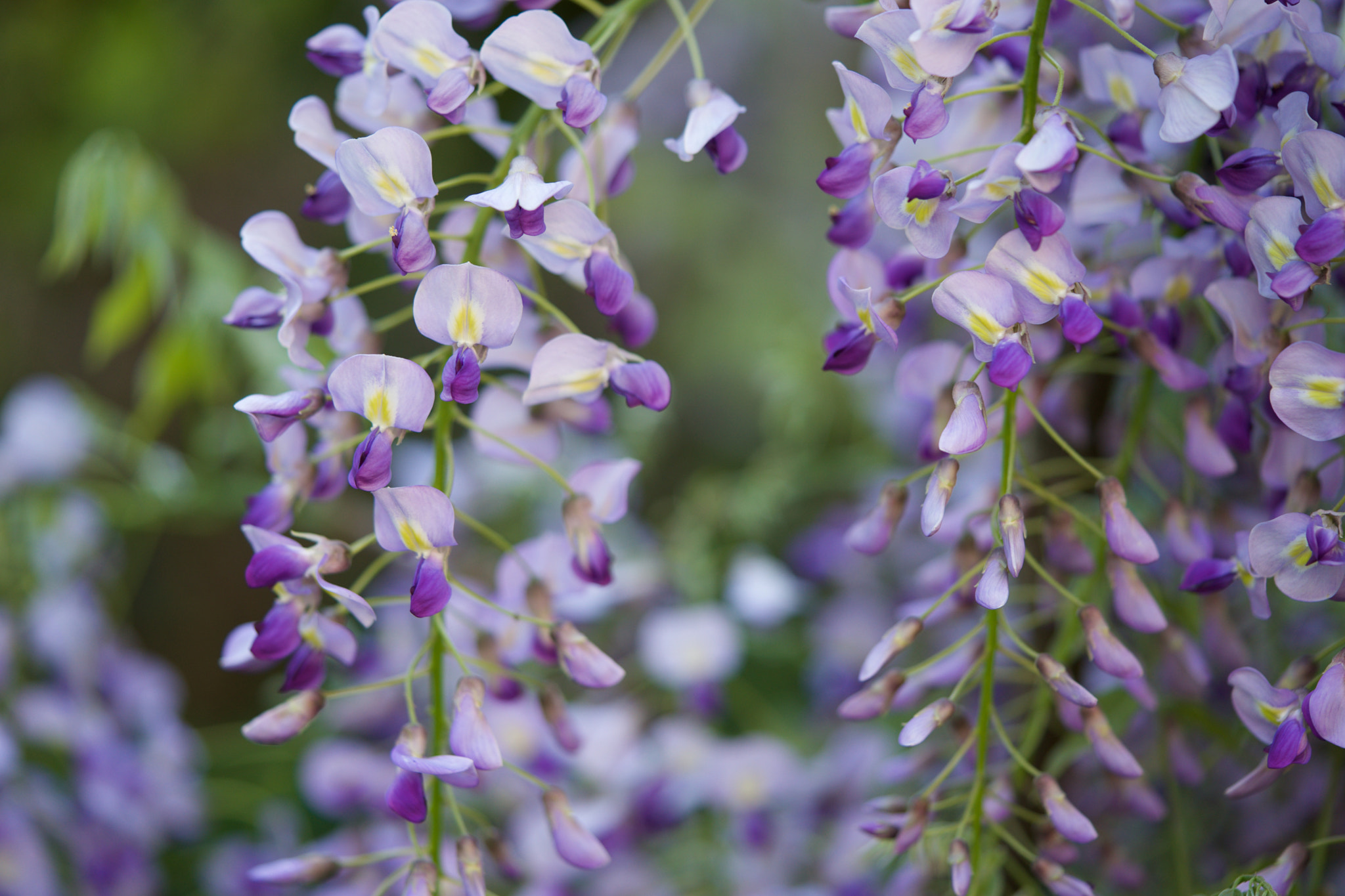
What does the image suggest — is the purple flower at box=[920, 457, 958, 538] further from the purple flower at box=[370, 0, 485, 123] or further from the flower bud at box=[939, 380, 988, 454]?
the purple flower at box=[370, 0, 485, 123]

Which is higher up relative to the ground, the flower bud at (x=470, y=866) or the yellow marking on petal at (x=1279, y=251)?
the yellow marking on petal at (x=1279, y=251)

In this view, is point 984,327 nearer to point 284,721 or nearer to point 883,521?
point 883,521

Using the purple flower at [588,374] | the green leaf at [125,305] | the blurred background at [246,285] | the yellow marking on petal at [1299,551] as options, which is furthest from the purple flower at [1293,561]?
the green leaf at [125,305]

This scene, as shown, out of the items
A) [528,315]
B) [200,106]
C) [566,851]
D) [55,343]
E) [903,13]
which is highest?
[903,13]

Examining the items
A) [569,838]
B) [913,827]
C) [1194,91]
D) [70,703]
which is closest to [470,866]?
[569,838]

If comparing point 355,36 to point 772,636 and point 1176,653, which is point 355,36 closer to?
point 1176,653

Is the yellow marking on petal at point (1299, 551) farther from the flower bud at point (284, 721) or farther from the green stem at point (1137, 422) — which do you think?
the flower bud at point (284, 721)

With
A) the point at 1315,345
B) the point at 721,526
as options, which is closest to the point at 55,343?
the point at 721,526
